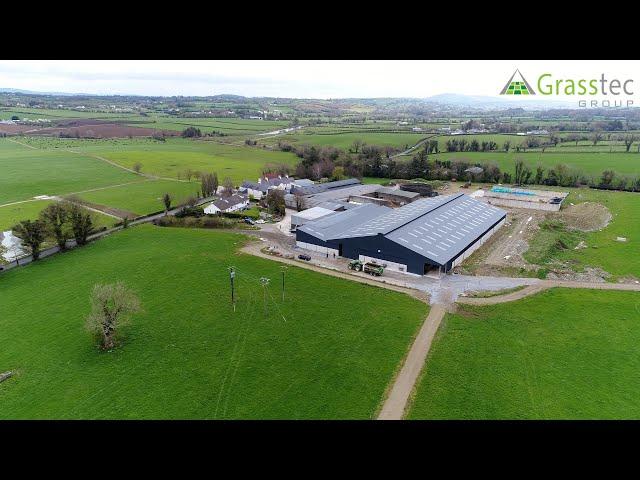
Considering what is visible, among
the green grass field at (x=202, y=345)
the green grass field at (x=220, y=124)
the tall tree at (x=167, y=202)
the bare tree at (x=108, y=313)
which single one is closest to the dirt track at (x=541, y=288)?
the green grass field at (x=202, y=345)

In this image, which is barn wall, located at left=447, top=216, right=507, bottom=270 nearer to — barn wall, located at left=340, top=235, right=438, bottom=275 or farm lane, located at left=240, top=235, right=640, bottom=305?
farm lane, located at left=240, top=235, right=640, bottom=305

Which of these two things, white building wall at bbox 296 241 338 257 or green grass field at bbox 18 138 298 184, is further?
green grass field at bbox 18 138 298 184

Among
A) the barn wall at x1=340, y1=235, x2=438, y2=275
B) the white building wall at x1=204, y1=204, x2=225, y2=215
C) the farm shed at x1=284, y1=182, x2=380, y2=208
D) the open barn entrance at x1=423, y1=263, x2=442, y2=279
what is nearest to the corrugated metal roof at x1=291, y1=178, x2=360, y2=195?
the farm shed at x1=284, y1=182, x2=380, y2=208

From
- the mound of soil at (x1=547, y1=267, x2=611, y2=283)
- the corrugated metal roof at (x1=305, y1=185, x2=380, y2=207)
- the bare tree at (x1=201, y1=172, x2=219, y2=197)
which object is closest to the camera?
the mound of soil at (x1=547, y1=267, x2=611, y2=283)

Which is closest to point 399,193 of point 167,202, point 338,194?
point 338,194

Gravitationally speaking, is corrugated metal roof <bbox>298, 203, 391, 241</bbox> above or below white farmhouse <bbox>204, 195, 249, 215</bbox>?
above

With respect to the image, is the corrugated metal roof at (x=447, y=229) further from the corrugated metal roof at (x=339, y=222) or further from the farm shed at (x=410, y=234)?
the corrugated metal roof at (x=339, y=222)

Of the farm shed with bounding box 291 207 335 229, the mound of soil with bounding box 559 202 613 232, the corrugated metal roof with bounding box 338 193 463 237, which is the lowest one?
the farm shed with bounding box 291 207 335 229

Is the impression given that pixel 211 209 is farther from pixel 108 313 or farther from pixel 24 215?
pixel 108 313

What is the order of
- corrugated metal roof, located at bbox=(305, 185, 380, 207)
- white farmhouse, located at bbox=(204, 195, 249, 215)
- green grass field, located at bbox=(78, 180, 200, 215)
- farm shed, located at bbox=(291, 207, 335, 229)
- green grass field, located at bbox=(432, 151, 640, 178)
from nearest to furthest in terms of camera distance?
farm shed, located at bbox=(291, 207, 335, 229) → white farmhouse, located at bbox=(204, 195, 249, 215) → corrugated metal roof, located at bbox=(305, 185, 380, 207) → green grass field, located at bbox=(78, 180, 200, 215) → green grass field, located at bbox=(432, 151, 640, 178)
